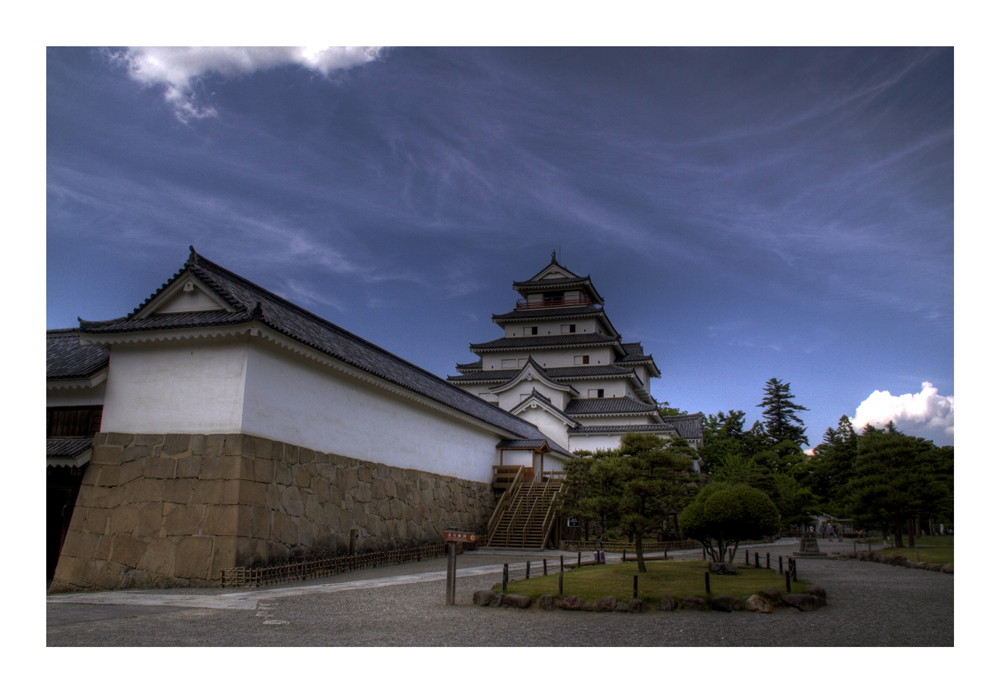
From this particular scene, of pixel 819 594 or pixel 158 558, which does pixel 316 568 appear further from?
pixel 819 594

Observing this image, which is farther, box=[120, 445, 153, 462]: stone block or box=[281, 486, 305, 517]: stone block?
box=[281, 486, 305, 517]: stone block

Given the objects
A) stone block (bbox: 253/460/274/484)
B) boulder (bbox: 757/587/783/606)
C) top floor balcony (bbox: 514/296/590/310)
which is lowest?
boulder (bbox: 757/587/783/606)

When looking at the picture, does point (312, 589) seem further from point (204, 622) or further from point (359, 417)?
point (359, 417)

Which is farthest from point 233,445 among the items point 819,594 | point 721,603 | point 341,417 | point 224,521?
point 819,594

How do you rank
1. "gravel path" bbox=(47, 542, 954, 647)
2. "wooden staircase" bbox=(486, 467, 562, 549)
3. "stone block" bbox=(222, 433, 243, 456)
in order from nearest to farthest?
1. "gravel path" bbox=(47, 542, 954, 647)
2. "stone block" bbox=(222, 433, 243, 456)
3. "wooden staircase" bbox=(486, 467, 562, 549)

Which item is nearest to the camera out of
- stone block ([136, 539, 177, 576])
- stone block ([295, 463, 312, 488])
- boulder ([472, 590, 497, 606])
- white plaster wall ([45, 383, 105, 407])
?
boulder ([472, 590, 497, 606])

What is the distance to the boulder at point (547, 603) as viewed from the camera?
9.14m

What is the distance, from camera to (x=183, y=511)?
12.1 metres

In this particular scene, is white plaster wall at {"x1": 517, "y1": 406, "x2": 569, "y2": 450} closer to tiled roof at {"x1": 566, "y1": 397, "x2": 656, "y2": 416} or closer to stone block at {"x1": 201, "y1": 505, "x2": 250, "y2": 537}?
tiled roof at {"x1": 566, "y1": 397, "x2": 656, "y2": 416}

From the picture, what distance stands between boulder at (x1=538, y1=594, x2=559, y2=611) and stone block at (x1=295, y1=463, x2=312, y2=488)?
6889 millimetres

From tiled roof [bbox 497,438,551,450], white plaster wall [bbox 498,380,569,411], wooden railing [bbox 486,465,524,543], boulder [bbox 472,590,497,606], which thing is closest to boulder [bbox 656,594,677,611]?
boulder [bbox 472,590,497,606]

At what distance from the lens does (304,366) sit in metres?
14.7

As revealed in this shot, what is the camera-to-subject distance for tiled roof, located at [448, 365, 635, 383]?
1571 inches

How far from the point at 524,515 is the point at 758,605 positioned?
619 inches
